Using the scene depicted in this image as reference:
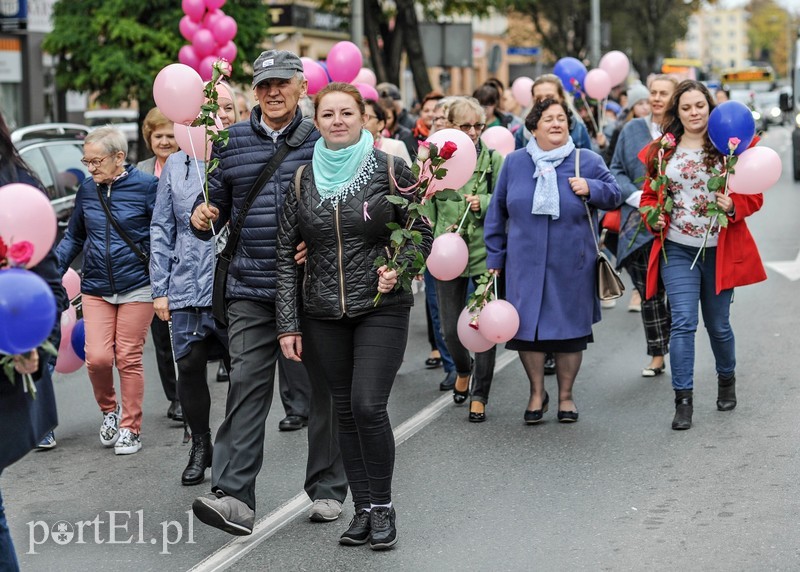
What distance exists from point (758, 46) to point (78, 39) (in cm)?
14896

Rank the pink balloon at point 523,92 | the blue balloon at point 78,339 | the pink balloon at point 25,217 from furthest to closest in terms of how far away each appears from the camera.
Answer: the pink balloon at point 523,92, the blue balloon at point 78,339, the pink balloon at point 25,217

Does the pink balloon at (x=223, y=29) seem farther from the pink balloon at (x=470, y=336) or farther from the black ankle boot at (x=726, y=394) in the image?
the black ankle boot at (x=726, y=394)

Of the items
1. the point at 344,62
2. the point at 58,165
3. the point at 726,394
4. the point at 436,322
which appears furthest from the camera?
the point at 58,165

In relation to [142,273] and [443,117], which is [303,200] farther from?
[443,117]

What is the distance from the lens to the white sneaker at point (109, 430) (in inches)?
311

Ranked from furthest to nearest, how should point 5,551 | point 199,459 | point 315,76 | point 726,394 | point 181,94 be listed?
point 315,76
point 726,394
point 199,459
point 181,94
point 5,551

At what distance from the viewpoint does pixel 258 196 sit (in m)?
5.82

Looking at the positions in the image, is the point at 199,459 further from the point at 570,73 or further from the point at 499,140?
the point at 570,73

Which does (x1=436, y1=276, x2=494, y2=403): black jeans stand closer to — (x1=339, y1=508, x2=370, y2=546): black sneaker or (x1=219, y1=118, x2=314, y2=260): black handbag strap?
(x1=339, y1=508, x2=370, y2=546): black sneaker

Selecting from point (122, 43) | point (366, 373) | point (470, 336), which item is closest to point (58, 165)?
point (470, 336)

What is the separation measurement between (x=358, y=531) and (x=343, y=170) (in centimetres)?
150

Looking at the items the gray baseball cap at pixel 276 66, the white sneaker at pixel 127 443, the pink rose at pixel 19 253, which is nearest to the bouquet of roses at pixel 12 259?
the pink rose at pixel 19 253

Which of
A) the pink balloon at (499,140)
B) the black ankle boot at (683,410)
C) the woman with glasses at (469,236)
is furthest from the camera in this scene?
the pink balloon at (499,140)

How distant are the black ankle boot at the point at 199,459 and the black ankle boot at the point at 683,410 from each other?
2609 millimetres
